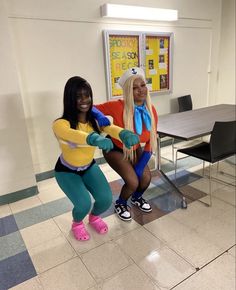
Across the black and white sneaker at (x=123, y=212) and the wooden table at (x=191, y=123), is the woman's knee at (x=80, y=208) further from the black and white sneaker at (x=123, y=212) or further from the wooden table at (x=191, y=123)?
the wooden table at (x=191, y=123)

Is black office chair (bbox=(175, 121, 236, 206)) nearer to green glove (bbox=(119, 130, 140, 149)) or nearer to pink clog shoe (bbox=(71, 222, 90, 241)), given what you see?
green glove (bbox=(119, 130, 140, 149))

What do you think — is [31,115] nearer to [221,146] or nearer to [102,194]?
[102,194]

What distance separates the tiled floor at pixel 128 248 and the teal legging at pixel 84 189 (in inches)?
10.6

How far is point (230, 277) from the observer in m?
1.54

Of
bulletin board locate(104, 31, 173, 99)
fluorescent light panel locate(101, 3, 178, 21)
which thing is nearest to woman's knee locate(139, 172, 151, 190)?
bulletin board locate(104, 31, 173, 99)

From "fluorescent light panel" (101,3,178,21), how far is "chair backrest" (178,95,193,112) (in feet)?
3.77

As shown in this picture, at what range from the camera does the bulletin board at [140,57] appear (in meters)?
3.06

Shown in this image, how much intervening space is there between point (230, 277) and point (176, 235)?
1.59 feet

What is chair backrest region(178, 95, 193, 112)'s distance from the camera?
3.82 meters

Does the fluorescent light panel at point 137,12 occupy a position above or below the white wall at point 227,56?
above

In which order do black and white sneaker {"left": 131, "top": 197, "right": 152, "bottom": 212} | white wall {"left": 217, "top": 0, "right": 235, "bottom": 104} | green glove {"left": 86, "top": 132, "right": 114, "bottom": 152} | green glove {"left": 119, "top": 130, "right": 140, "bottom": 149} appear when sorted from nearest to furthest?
green glove {"left": 86, "top": 132, "right": 114, "bottom": 152}
green glove {"left": 119, "top": 130, "right": 140, "bottom": 149}
black and white sneaker {"left": 131, "top": 197, "right": 152, "bottom": 212}
white wall {"left": 217, "top": 0, "right": 235, "bottom": 104}

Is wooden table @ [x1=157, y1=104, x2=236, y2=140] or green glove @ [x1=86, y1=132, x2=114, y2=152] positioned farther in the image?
wooden table @ [x1=157, y1=104, x2=236, y2=140]

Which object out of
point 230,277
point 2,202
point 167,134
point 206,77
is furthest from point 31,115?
point 206,77

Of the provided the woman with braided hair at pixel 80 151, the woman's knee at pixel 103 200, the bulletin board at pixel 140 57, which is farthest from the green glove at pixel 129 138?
the bulletin board at pixel 140 57
